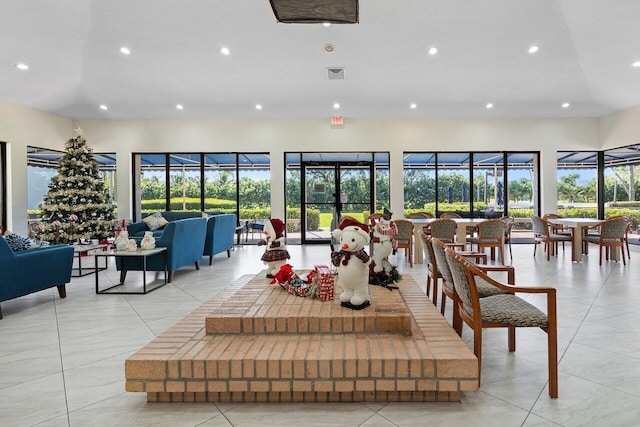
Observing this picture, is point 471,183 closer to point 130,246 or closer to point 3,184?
point 130,246

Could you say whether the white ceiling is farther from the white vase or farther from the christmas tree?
the white vase

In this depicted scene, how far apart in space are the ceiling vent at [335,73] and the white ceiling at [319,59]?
12 centimetres

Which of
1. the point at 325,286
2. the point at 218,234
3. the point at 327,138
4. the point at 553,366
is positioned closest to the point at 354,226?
the point at 325,286

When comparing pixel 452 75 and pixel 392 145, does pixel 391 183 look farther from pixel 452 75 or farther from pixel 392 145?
pixel 452 75

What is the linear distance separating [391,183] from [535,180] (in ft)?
13.2

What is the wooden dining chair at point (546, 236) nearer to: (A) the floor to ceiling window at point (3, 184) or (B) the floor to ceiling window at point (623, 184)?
(B) the floor to ceiling window at point (623, 184)

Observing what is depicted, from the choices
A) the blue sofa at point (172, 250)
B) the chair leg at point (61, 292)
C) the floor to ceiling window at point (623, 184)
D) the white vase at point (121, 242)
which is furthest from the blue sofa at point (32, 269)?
the floor to ceiling window at point (623, 184)

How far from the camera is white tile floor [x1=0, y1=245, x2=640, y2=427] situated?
196 centimetres

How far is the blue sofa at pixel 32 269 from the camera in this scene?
380 centimetres

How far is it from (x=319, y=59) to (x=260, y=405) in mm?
6560

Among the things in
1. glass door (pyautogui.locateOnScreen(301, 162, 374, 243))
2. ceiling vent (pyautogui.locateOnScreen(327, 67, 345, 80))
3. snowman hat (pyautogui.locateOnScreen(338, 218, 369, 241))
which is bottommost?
snowman hat (pyautogui.locateOnScreen(338, 218, 369, 241))

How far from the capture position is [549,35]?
638cm

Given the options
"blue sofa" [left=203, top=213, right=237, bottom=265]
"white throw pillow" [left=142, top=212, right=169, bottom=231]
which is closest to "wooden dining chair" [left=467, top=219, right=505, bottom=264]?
"blue sofa" [left=203, top=213, right=237, bottom=265]

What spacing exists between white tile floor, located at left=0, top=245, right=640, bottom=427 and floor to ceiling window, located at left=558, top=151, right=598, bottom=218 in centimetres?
663
